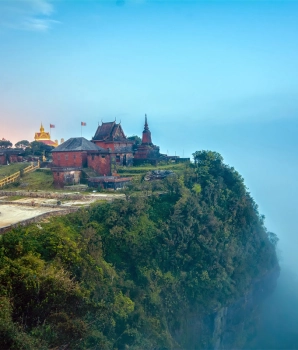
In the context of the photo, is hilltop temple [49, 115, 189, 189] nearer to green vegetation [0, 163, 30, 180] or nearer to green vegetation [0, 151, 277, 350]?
green vegetation [0, 151, 277, 350]

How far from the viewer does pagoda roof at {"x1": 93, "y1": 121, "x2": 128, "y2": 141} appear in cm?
4066

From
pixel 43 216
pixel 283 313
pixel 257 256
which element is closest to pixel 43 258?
pixel 43 216

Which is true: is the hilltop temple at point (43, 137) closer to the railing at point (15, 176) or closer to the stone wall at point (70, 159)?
the railing at point (15, 176)

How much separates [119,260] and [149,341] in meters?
4.98

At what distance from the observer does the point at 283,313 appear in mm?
33156

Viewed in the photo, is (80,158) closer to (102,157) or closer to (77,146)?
(77,146)

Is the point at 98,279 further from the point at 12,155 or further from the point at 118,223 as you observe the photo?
the point at 12,155

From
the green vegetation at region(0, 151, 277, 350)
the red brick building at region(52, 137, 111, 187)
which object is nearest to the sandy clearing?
the green vegetation at region(0, 151, 277, 350)

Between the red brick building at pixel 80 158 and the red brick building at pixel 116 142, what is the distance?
2333 millimetres

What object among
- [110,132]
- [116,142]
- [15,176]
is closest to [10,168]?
[15,176]

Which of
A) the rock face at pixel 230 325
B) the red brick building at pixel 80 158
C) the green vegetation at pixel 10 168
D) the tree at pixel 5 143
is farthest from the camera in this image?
the tree at pixel 5 143

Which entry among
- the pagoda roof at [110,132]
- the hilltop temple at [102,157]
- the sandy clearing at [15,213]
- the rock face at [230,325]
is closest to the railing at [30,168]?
the hilltop temple at [102,157]

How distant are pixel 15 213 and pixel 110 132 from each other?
64.6 feet

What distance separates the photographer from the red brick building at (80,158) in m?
34.6
